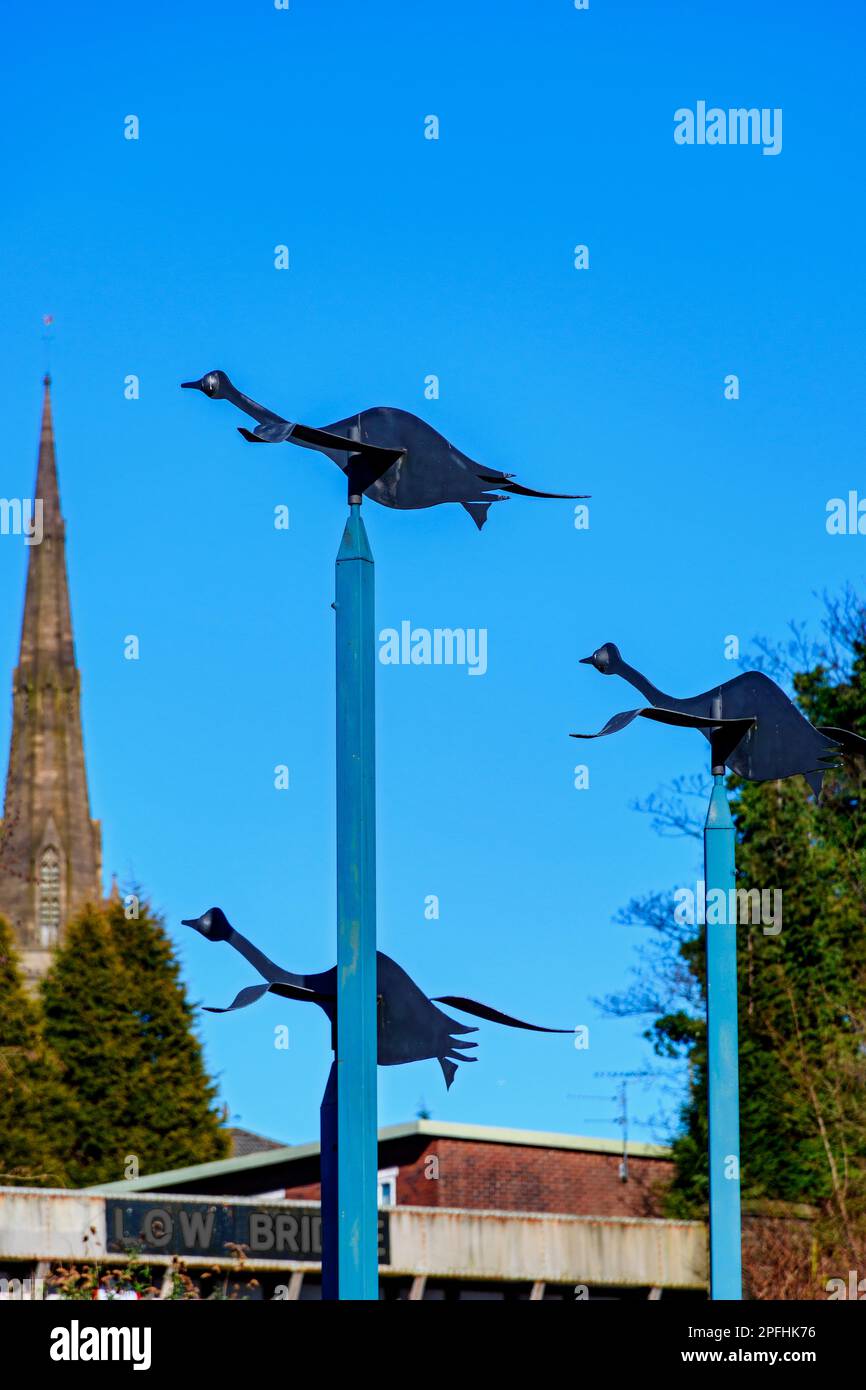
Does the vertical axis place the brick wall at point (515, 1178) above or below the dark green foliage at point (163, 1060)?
below

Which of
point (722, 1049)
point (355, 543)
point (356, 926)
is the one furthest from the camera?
point (722, 1049)

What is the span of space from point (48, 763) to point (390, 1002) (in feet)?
300

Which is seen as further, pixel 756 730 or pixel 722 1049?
pixel 756 730

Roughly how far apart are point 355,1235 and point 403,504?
11.8ft

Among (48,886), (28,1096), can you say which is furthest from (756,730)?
(48,886)

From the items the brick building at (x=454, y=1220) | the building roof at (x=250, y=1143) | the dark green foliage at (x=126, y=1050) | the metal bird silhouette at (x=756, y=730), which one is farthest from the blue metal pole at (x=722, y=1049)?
the building roof at (x=250, y=1143)

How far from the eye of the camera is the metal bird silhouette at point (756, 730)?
1337cm

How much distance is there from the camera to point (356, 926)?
384 inches

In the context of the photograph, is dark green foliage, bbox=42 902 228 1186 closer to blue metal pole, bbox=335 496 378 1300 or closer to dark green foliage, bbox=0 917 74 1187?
dark green foliage, bbox=0 917 74 1187

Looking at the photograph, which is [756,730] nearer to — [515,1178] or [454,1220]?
[454,1220]

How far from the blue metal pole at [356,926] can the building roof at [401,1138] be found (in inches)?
1084

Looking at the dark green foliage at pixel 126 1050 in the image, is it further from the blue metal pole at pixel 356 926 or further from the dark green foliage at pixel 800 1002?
the blue metal pole at pixel 356 926

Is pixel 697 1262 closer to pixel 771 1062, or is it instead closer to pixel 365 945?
pixel 771 1062

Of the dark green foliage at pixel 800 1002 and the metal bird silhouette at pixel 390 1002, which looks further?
the dark green foliage at pixel 800 1002
